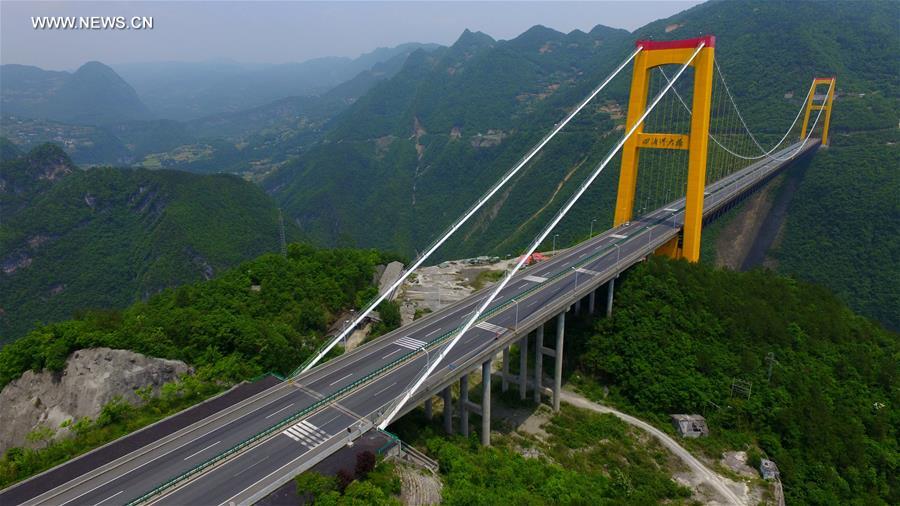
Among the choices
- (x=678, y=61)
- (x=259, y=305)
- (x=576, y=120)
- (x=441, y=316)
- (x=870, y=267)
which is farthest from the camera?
(x=576, y=120)

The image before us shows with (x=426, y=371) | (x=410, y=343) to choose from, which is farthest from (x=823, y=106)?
(x=426, y=371)

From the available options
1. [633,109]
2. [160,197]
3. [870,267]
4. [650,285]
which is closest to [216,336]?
[650,285]

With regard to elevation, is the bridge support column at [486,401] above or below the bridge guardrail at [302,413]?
below

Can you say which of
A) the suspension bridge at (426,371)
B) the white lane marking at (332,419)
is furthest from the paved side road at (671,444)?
the white lane marking at (332,419)

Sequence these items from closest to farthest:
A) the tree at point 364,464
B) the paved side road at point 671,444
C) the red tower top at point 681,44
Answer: the tree at point 364,464, the paved side road at point 671,444, the red tower top at point 681,44

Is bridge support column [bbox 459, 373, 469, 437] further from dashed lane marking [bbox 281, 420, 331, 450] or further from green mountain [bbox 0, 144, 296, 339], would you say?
green mountain [bbox 0, 144, 296, 339]

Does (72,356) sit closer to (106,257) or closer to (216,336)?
(216,336)

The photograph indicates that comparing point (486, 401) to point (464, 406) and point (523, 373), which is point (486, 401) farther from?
point (523, 373)

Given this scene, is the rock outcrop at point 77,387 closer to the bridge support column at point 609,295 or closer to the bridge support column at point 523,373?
the bridge support column at point 523,373
